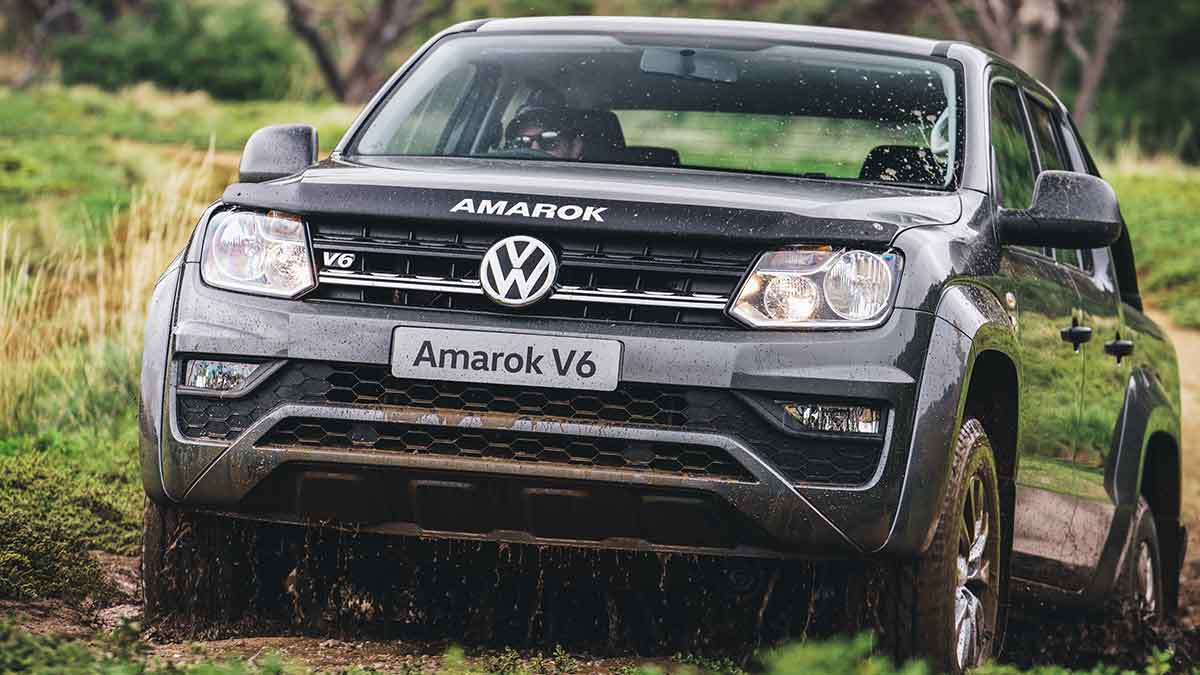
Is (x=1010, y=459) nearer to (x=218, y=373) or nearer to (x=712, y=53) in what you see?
(x=712, y=53)

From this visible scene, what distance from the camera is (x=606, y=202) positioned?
4.41 m

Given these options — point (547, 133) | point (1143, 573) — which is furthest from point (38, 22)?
point (547, 133)

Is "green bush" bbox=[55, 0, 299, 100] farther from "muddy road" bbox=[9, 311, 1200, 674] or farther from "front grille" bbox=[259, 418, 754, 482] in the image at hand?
"front grille" bbox=[259, 418, 754, 482]

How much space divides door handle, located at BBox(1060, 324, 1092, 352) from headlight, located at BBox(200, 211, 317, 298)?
2.25 meters

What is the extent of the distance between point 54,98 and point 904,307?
2137 cm

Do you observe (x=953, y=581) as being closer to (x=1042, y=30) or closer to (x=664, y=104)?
(x=664, y=104)

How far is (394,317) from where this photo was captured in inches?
171

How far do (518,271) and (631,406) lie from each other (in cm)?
39

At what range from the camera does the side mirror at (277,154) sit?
518cm

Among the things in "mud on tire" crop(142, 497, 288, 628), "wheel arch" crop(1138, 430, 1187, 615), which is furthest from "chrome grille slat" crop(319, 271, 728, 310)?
"wheel arch" crop(1138, 430, 1187, 615)

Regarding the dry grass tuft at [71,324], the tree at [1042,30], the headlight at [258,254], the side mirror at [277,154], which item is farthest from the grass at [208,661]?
the tree at [1042,30]

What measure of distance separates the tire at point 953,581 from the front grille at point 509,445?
0.50 metres

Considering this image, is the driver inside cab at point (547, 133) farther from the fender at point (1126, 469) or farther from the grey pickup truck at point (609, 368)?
the fender at point (1126, 469)

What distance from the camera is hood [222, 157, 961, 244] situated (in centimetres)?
434
